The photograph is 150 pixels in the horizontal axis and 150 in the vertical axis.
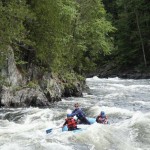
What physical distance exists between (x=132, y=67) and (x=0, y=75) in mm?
28686

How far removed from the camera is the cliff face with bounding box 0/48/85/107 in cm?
2302

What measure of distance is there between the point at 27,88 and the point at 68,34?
24.4 feet

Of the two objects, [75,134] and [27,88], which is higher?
[27,88]

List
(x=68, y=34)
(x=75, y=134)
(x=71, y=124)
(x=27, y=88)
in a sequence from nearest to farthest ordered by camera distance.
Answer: (x=75, y=134) < (x=71, y=124) < (x=27, y=88) < (x=68, y=34)

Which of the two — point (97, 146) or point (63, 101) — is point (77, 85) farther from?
point (97, 146)

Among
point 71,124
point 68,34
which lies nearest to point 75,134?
point 71,124

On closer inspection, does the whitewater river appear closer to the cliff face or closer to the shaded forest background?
the cliff face

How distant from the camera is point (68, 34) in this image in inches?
1173

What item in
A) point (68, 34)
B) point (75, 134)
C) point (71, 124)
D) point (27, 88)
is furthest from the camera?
point (68, 34)

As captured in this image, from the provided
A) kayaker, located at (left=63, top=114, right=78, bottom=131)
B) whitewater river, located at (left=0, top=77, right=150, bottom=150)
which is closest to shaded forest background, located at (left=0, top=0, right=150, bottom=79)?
whitewater river, located at (left=0, top=77, right=150, bottom=150)

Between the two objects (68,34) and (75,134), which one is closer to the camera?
(75,134)

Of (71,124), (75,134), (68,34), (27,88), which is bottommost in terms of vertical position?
(75,134)

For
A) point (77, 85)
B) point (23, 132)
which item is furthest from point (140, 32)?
point (23, 132)

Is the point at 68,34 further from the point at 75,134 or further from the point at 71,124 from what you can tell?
the point at 75,134
